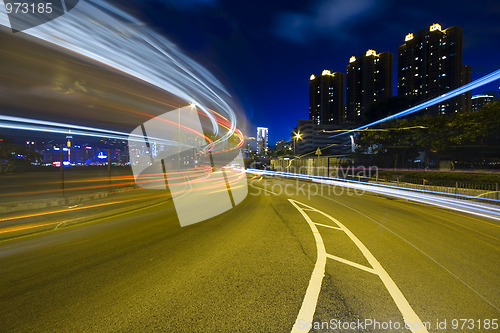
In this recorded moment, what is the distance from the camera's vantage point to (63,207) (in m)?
9.75

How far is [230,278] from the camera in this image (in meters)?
3.74

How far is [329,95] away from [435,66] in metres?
62.3

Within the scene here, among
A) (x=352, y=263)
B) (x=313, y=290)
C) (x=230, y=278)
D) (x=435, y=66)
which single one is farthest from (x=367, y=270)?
(x=435, y=66)

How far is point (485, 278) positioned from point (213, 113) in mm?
24769

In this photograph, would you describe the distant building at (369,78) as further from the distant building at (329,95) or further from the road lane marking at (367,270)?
the road lane marking at (367,270)

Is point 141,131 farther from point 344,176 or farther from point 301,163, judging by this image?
point 344,176

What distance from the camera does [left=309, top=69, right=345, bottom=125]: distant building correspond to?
156500 mm

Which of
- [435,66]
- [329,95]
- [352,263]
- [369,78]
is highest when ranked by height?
[369,78]

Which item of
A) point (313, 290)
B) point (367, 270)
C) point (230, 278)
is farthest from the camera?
point (367, 270)

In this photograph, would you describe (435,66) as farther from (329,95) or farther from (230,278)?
(230,278)

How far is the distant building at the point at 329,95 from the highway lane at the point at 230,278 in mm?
159786

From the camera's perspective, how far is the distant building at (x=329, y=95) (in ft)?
513

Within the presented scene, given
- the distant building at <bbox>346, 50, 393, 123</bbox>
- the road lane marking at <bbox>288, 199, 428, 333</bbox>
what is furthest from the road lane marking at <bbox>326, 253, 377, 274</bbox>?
the distant building at <bbox>346, 50, 393, 123</bbox>

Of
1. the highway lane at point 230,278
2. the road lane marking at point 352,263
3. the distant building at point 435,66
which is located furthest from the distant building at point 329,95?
the road lane marking at point 352,263
